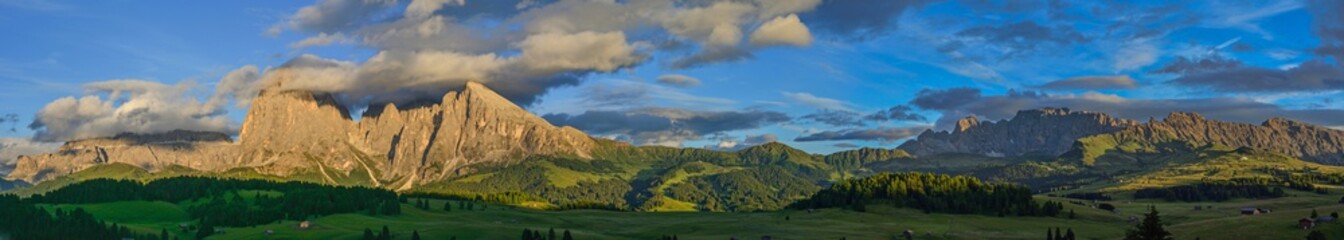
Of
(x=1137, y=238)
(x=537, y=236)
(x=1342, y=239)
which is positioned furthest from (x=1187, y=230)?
(x=537, y=236)

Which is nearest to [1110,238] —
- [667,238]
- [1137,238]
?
[667,238]

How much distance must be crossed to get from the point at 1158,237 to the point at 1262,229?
93.8 m

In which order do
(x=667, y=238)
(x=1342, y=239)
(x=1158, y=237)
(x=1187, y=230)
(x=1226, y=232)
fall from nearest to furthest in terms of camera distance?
1. (x=1158, y=237)
2. (x=1342, y=239)
3. (x=1226, y=232)
4. (x=1187, y=230)
5. (x=667, y=238)

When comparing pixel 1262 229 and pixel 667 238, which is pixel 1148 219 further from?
pixel 667 238

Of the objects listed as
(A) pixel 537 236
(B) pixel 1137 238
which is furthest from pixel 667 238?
(B) pixel 1137 238

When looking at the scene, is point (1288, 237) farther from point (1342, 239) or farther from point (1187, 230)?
point (1187, 230)

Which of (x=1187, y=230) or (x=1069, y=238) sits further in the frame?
(x=1187, y=230)

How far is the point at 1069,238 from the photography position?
17050 cm

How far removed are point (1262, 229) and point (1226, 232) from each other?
25.9 feet

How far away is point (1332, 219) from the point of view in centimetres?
17375

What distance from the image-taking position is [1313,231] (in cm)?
16100

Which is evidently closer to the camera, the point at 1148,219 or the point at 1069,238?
the point at 1148,219

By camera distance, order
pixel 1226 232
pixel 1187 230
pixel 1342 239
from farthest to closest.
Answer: pixel 1187 230 → pixel 1226 232 → pixel 1342 239

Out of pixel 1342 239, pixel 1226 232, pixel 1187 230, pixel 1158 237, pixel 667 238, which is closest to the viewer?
pixel 1158 237
